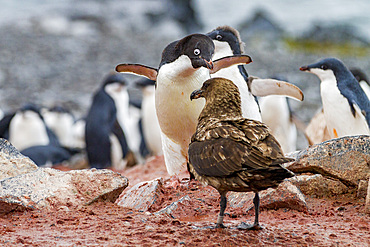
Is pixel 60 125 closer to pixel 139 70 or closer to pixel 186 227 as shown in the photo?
pixel 139 70

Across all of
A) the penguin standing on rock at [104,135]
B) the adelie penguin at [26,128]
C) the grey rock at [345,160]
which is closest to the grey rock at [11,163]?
the grey rock at [345,160]

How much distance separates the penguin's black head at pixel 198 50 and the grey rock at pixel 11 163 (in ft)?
5.86

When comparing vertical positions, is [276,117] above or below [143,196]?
below

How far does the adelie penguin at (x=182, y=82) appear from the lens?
5.02 metres

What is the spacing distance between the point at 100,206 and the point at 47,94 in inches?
750

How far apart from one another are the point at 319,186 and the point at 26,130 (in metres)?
11.3

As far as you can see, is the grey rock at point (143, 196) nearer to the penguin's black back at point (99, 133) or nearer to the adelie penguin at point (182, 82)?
the adelie penguin at point (182, 82)

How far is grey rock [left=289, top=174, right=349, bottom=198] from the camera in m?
4.80

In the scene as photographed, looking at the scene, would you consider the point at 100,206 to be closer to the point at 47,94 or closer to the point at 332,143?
the point at 332,143

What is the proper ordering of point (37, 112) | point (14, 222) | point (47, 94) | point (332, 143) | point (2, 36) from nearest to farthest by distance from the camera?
point (14, 222) → point (332, 143) → point (37, 112) → point (47, 94) → point (2, 36)

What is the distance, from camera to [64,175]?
4359 millimetres

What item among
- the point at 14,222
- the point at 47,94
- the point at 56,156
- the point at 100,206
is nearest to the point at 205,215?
the point at 100,206

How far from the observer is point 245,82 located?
22.4 feet

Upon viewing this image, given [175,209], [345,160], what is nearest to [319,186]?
[345,160]
